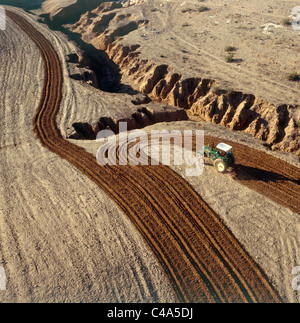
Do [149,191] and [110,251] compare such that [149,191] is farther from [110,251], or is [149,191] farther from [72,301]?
[72,301]

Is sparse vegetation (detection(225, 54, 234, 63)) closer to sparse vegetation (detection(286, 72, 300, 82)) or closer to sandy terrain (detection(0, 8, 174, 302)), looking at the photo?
sparse vegetation (detection(286, 72, 300, 82))

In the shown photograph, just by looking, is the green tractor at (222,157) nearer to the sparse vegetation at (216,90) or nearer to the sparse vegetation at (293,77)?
the sparse vegetation at (216,90)

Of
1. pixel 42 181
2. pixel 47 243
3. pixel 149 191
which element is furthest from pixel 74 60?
pixel 47 243

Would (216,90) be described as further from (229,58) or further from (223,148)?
(223,148)

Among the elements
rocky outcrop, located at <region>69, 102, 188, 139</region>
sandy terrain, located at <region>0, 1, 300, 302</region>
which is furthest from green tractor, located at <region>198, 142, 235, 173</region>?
rocky outcrop, located at <region>69, 102, 188, 139</region>

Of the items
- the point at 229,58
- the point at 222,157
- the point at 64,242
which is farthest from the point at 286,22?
the point at 64,242

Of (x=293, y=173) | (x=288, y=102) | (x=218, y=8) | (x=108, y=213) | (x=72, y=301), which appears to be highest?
(x=218, y=8)
